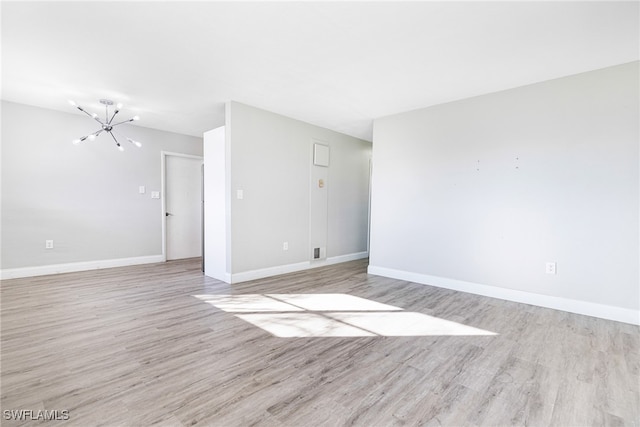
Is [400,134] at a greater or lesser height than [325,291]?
greater

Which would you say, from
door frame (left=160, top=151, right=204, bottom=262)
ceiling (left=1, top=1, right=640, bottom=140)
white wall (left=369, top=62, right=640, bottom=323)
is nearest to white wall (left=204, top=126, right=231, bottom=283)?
ceiling (left=1, top=1, right=640, bottom=140)

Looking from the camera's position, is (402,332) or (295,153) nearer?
(402,332)

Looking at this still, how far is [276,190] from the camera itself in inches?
181

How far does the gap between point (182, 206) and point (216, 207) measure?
2.00 meters

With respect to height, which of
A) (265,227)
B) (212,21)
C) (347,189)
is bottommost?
(265,227)

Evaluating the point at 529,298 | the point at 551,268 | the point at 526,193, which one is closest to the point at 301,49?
the point at 526,193

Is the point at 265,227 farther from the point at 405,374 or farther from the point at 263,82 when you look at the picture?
the point at 405,374

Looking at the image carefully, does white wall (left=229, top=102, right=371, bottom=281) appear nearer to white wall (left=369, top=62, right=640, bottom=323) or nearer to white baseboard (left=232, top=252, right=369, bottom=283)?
white baseboard (left=232, top=252, right=369, bottom=283)

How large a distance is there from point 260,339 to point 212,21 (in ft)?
8.20

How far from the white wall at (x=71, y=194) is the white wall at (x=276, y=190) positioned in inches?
92.3

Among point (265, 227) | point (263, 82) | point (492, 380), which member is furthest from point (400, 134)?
point (492, 380)

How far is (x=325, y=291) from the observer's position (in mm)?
3764

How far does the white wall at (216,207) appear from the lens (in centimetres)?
416

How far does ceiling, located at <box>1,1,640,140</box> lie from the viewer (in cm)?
210
